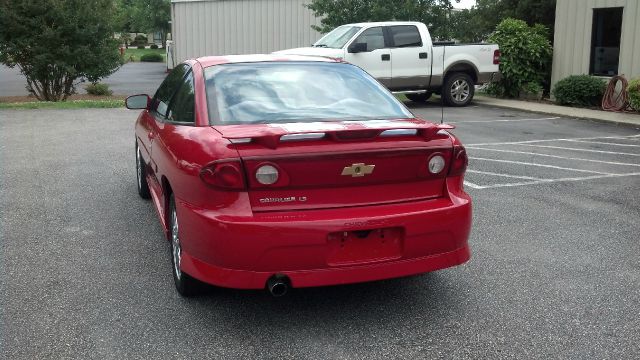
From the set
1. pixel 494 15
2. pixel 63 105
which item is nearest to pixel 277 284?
pixel 63 105

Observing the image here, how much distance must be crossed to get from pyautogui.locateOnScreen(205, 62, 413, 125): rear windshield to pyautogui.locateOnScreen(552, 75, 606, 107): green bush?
12306 mm

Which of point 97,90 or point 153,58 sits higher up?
point 153,58

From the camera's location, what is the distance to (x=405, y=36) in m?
16.2

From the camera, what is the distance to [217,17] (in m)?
25.1

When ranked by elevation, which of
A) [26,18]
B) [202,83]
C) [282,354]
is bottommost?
[282,354]

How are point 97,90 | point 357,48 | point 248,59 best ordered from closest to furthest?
point 248,59 < point 357,48 < point 97,90

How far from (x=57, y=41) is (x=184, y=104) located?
46.6 ft

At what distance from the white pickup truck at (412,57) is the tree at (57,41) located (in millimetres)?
5485

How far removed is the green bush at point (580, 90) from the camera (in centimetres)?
1570

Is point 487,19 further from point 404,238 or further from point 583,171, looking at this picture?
point 404,238

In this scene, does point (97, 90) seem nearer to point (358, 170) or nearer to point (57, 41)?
point (57, 41)

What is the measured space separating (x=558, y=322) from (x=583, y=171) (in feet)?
16.5

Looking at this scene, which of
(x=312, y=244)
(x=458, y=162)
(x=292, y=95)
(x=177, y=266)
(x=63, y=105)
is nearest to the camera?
(x=312, y=244)

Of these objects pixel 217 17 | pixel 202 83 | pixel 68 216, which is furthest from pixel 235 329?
pixel 217 17
